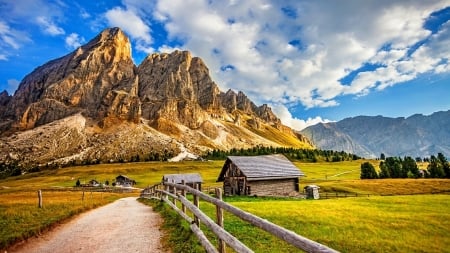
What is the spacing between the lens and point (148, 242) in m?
10.7

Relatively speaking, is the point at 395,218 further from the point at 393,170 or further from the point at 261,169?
the point at 393,170

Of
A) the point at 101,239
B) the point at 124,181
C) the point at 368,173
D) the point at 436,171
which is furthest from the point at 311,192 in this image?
the point at 124,181

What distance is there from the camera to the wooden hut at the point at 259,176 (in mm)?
52438

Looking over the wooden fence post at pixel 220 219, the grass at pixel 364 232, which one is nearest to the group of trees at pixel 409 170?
the grass at pixel 364 232

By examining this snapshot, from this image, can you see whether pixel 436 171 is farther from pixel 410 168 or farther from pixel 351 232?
pixel 351 232

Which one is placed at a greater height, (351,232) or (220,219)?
(220,219)

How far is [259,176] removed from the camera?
52.0 meters

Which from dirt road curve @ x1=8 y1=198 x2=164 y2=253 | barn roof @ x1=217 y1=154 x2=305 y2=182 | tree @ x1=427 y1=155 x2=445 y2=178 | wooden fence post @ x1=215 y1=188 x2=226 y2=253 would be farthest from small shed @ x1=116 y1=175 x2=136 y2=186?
wooden fence post @ x1=215 y1=188 x2=226 y2=253

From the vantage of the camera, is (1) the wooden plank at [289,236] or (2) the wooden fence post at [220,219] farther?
(2) the wooden fence post at [220,219]

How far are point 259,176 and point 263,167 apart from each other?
11.5ft

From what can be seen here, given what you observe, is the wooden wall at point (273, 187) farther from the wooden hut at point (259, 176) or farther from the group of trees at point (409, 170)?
the group of trees at point (409, 170)

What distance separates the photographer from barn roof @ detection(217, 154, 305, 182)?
5234 centimetres

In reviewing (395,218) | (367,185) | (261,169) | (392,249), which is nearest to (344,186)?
(367,185)

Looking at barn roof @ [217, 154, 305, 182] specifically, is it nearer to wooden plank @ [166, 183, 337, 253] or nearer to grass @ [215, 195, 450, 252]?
grass @ [215, 195, 450, 252]
